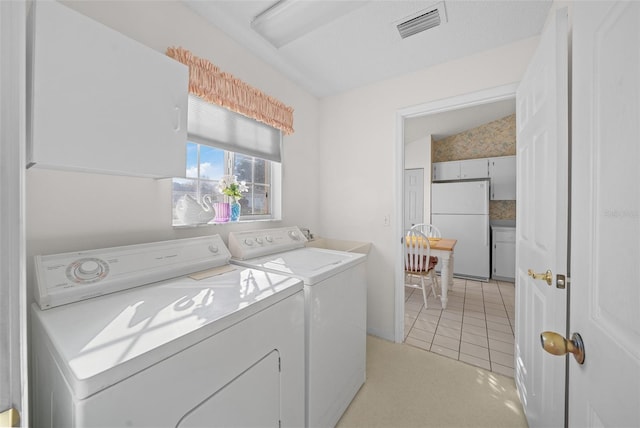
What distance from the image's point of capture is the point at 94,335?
2.39ft

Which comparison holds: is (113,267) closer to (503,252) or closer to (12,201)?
(12,201)

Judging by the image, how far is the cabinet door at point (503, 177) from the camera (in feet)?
13.7

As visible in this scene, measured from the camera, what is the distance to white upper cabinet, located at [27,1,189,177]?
83cm

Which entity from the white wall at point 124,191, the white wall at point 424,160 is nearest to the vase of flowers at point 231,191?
the white wall at point 124,191

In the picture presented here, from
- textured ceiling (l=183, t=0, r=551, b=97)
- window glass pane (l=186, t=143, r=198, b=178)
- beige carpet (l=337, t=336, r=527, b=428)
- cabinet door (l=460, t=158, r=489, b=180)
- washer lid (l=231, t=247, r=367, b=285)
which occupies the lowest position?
beige carpet (l=337, t=336, r=527, b=428)

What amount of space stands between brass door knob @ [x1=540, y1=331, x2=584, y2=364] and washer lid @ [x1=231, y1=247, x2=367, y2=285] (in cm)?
88

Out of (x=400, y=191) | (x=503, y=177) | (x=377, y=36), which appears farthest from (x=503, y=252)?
(x=377, y=36)

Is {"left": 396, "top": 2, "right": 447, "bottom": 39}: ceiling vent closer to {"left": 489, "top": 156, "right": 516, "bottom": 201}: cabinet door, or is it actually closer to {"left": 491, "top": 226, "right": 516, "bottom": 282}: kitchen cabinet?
{"left": 489, "top": 156, "right": 516, "bottom": 201}: cabinet door

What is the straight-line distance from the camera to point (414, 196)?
5000 mm

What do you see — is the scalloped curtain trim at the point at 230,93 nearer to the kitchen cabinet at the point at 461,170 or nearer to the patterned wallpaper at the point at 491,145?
the kitchen cabinet at the point at 461,170

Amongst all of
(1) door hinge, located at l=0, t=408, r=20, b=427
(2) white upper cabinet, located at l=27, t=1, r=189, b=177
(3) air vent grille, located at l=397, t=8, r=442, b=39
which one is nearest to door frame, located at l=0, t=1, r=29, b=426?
(1) door hinge, located at l=0, t=408, r=20, b=427

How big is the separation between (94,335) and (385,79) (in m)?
2.66

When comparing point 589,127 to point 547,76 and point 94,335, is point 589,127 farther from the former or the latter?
point 94,335

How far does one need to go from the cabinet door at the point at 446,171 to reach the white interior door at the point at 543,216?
10.7ft
